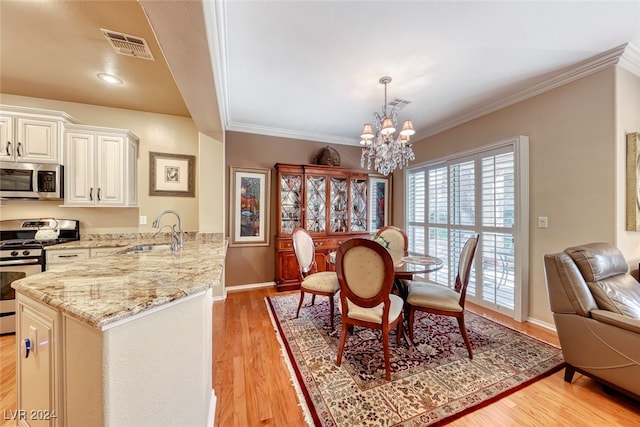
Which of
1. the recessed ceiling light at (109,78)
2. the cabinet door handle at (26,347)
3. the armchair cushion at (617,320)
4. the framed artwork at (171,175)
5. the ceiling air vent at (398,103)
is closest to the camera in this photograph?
the cabinet door handle at (26,347)

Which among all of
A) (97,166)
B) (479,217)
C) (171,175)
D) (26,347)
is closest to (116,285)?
(26,347)

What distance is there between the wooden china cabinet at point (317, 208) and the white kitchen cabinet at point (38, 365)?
2859mm

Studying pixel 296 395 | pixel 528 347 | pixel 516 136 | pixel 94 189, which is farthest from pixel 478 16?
pixel 94 189

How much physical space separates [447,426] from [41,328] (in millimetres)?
2106

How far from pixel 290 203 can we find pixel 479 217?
279cm

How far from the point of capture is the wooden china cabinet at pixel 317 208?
13.1 ft

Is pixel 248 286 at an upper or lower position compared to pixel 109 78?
lower

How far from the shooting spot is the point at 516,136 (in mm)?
2887

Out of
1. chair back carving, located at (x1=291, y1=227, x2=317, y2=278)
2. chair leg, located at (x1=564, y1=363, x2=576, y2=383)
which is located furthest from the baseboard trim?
chair leg, located at (x1=564, y1=363, x2=576, y2=383)

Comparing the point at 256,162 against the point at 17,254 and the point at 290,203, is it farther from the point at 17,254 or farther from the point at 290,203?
the point at 17,254

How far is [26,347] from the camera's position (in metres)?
1.12

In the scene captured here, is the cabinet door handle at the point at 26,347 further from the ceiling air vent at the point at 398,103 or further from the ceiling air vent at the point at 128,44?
the ceiling air vent at the point at 398,103

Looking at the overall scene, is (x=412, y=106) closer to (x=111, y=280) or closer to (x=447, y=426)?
(x=447, y=426)

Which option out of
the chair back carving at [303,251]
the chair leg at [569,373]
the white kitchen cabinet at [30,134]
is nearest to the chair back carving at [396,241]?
the chair back carving at [303,251]
